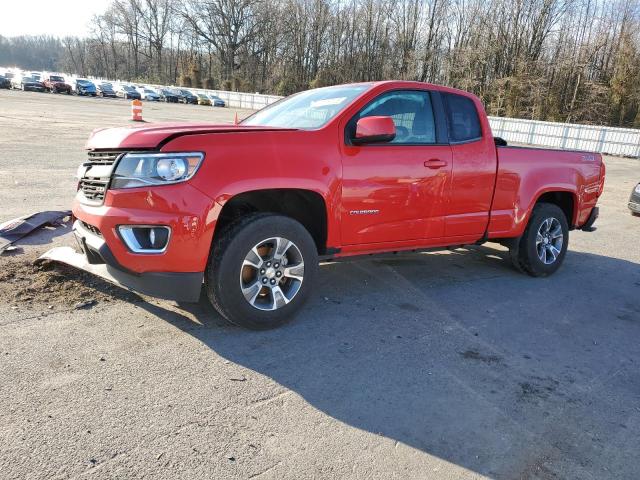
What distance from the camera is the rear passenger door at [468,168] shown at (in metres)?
4.89

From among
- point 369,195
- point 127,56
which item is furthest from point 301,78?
point 369,195

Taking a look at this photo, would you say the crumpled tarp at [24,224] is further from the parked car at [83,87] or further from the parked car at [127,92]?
the parked car at [83,87]

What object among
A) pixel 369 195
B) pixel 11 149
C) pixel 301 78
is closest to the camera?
pixel 369 195

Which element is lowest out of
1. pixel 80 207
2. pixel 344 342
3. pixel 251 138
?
pixel 344 342

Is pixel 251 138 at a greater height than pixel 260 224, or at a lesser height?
greater

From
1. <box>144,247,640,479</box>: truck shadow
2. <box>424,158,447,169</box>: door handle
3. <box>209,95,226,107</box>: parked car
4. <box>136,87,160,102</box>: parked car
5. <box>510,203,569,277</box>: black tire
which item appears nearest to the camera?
<box>144,247,640,479</box>: truck shadow

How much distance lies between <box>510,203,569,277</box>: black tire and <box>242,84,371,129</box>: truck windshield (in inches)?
104

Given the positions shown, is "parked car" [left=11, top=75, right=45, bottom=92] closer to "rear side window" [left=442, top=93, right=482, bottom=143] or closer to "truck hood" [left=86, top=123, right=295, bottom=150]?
"truck hood" [left=86, top=123, right=295, bottom=150]

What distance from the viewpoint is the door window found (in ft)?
14.5

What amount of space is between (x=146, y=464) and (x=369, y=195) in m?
2.61

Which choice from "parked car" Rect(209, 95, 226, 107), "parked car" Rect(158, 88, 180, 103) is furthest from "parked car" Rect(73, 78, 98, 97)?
"parked car" Rect(209, 95, 226, 107)

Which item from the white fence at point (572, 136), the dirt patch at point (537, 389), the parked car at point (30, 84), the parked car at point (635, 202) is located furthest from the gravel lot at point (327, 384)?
the parked car at point (30, 84)

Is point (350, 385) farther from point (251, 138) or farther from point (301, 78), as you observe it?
point (301, 78)

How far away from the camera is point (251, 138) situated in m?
3.64
